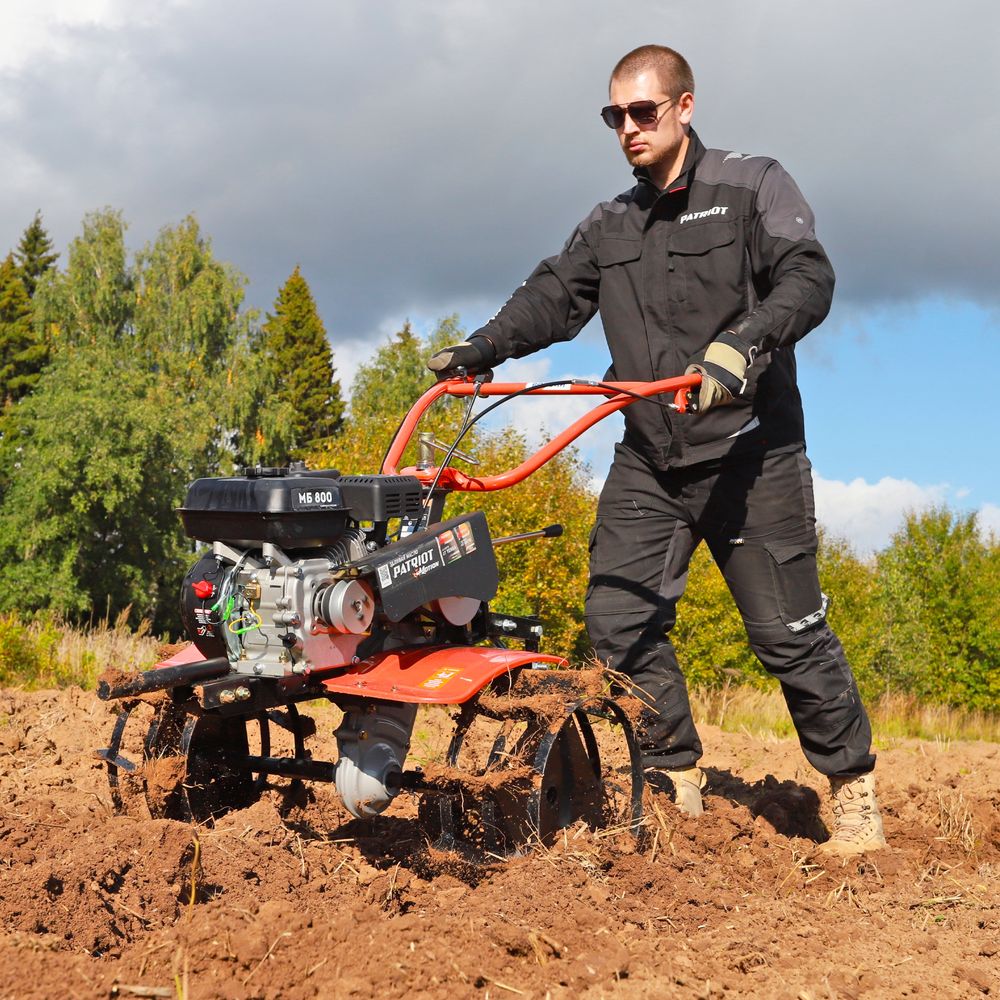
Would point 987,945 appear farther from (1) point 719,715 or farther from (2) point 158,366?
(2) point 158,366

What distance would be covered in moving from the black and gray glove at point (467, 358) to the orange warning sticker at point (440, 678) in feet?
3.56

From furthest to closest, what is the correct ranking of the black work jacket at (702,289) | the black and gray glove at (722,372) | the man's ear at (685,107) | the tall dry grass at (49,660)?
the tall dry grass at (49,660) → the man's ear at (685,107) → the black work jacket at (702,289) → the black and gray glove at (722,372)

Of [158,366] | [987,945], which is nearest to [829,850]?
[987,945]

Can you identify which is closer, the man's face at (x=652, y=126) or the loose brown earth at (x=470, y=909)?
the loose brown earth at (x=470, y=909)

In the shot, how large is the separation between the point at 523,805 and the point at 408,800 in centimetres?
140

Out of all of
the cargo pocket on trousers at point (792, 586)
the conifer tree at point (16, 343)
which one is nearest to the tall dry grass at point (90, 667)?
the cargo pocket on trousers at point (792, 586)

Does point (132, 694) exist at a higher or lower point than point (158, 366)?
lower

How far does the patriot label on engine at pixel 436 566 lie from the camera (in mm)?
3156

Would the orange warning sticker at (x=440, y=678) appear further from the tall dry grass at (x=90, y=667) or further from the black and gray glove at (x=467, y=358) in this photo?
the tall dry grass at (x=90, y=667)

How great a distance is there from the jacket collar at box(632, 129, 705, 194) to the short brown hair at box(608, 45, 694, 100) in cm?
18

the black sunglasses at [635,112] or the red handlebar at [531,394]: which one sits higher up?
the black sunglasses at [635,112]

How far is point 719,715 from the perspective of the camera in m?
9.81

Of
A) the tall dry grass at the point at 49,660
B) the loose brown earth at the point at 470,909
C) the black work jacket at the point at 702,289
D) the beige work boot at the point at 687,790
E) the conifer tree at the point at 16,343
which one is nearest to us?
the loose brown earth at the point at 470,909

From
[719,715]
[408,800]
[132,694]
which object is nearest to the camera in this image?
[132,694]
